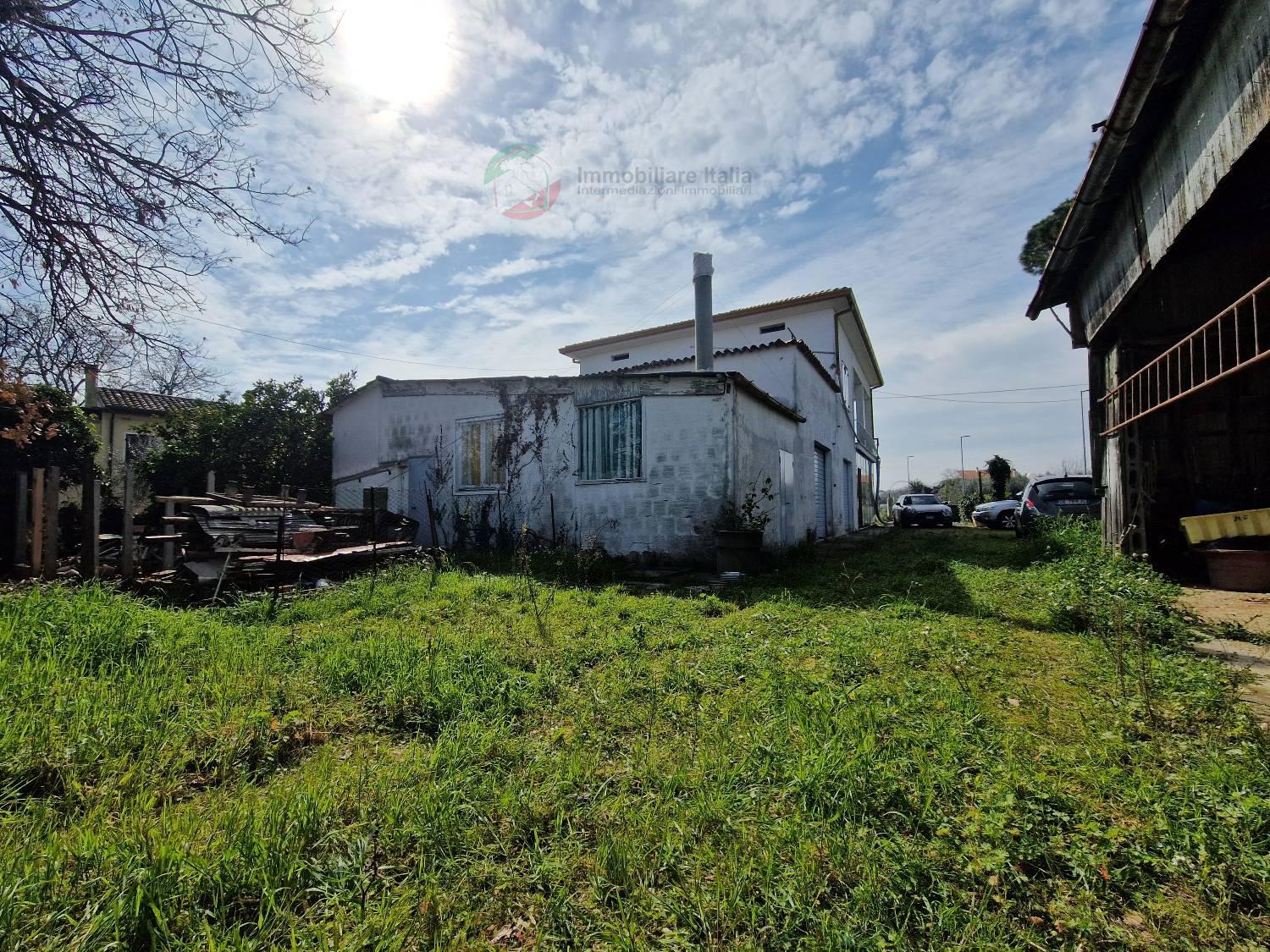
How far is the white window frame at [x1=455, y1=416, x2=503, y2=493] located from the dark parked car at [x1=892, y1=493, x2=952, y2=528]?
16.6 meters

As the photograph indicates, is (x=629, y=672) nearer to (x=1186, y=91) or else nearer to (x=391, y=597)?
Answer: (x=391, y=597)

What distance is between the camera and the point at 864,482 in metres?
24.8

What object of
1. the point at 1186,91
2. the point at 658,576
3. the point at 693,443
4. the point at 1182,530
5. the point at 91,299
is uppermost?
the point at 1186,91

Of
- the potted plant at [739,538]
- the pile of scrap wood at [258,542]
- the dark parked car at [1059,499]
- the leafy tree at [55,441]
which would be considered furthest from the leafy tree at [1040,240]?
the leafy tree at [55,441]

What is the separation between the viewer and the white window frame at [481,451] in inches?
460

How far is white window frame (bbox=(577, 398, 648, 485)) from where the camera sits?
10.0 m

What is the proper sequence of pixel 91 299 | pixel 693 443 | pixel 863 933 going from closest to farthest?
pixel 863 933 < pixel 91 299 < pixel 693 443

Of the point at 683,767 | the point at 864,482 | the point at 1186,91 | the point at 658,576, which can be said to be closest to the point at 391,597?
the point at 658,576

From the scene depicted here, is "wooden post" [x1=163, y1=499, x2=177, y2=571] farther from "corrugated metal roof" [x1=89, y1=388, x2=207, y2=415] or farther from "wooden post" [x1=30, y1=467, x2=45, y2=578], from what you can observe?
"corrugated metal roof" [x1=89, y1=388, x2=207, y2=415]

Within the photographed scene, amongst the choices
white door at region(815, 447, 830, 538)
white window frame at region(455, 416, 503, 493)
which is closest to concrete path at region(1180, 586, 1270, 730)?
white door at region(815, 447, 830, 538)

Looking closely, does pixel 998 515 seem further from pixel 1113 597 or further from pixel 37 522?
Result: pixel 37 522

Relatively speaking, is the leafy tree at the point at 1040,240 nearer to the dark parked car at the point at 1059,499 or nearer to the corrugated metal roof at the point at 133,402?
the dark parked car at the point at 1059,499

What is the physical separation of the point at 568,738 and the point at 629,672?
1013 mm

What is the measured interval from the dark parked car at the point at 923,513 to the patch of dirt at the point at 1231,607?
1632 cm
